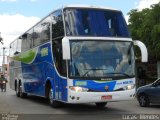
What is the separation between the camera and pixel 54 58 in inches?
662

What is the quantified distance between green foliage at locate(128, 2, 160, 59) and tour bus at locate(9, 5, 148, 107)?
14.4 m

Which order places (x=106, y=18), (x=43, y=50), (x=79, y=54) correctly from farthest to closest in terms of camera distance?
(x=43, y=50) → (x=106, y=18) → (x=79, y=54)

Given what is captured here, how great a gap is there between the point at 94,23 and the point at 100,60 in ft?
5.04

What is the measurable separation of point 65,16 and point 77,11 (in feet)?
1.63

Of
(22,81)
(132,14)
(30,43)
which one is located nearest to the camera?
(30,43)

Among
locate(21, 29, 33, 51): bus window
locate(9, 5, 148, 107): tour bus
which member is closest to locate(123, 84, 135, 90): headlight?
locate(9, 5, 148, 107): tour bus

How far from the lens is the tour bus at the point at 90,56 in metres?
15.1

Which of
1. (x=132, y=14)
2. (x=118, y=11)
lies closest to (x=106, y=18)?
(x=118, y=11)

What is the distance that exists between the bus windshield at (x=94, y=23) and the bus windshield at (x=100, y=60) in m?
0.44

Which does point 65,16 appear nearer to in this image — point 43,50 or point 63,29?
point 63,29

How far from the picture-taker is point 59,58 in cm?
1620

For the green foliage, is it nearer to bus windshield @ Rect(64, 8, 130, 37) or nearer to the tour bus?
bus windshield @ Rect(64, 8, 130, 37)

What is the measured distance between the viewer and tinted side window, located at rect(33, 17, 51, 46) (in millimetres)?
18227

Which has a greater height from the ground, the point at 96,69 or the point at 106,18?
the point at 106,18
